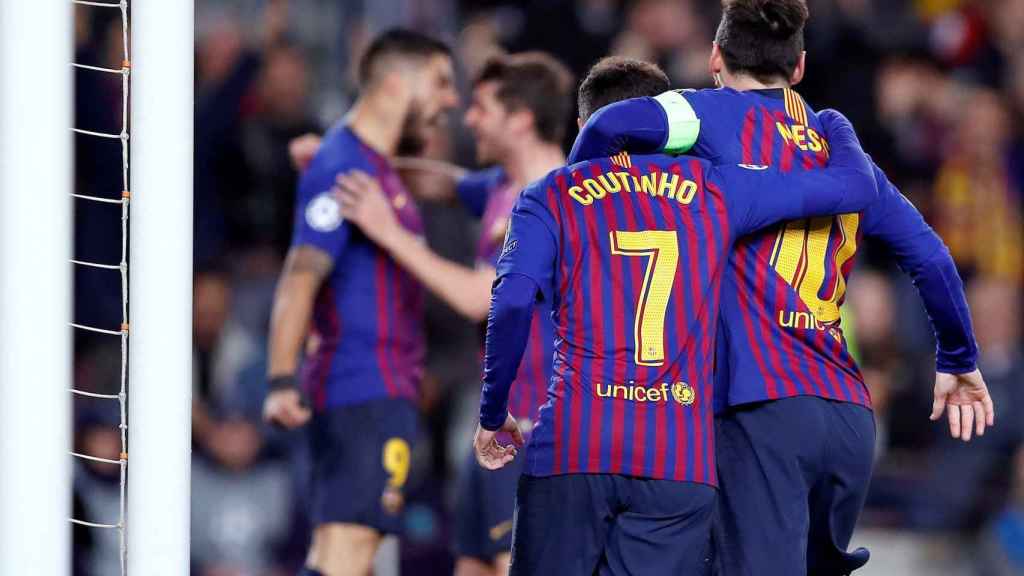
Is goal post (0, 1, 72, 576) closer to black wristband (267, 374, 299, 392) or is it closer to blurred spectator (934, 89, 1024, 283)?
black wristband (267, 374, 299, 392)

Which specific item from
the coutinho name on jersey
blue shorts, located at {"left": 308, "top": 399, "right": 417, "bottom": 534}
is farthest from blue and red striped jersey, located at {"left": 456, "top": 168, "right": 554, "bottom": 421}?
the coutinho name on jersey

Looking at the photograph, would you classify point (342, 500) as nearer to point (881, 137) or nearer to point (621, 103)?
point (621, 103)

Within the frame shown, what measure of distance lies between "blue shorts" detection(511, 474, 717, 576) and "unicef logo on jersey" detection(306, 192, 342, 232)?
186 cm

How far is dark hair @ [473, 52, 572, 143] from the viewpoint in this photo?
5457 millimetres

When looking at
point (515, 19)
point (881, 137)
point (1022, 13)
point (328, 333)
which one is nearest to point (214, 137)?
point (515, 19)

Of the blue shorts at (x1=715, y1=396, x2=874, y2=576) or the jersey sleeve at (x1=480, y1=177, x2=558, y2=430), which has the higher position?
the jersey sleeve at (x1=480, y1=177, x2=558, y2=430)

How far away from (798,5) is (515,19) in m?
4.42

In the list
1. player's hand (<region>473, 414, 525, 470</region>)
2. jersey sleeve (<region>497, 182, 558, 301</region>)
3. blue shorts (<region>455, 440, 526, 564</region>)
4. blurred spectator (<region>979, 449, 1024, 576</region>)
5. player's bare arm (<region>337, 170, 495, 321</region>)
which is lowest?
blurred spectator (<region>979, 449, 1024, 576</region>)

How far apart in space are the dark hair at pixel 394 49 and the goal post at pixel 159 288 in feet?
7.34

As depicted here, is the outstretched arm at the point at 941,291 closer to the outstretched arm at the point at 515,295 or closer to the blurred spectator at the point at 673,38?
the outstretched arm at the point at 515,295

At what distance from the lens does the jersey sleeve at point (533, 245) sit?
350 cm

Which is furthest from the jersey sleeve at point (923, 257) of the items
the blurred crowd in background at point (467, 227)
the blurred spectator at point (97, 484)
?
the blurred spectator at point (97, 484)

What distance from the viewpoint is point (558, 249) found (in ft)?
11.7

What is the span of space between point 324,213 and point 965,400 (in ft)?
7.32
